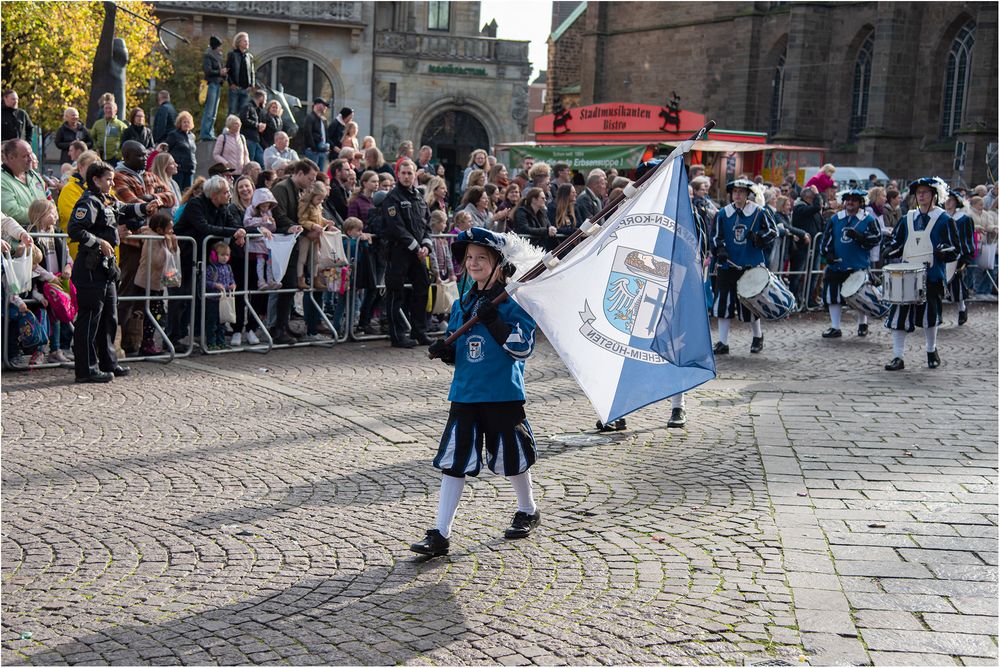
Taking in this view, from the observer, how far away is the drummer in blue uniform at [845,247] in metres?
15.6

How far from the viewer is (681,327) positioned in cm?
683

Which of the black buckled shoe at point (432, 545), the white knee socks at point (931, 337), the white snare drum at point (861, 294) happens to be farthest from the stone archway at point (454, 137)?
the black buckled shoe at point (432, 545)

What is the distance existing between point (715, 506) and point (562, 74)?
5778cm

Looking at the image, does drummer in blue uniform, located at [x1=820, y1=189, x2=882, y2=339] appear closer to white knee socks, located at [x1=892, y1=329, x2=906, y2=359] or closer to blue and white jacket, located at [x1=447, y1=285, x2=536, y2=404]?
white knee socks, located at [x1=892, y1=329, x2=906, y2=359]

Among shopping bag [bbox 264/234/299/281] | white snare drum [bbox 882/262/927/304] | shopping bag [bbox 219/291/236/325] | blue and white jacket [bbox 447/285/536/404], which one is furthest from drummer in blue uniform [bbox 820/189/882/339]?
blue and white jacket [bbox 447/285/536/404]

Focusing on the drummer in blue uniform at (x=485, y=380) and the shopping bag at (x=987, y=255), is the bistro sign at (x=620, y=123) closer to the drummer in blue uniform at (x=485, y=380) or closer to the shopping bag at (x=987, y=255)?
the shopping bag at (x=987, y=255)

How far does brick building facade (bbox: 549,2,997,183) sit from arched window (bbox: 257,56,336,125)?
16849 mm

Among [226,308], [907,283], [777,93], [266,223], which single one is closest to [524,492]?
[226,308]

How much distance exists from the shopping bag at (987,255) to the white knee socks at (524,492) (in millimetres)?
16627

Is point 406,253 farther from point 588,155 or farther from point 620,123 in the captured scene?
point 620,123

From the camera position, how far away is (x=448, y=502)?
6230 millimetres

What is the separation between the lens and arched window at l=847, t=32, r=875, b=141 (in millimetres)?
45728

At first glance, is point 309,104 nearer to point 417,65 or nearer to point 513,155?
point 417,65

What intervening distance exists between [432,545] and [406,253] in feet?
25.6
